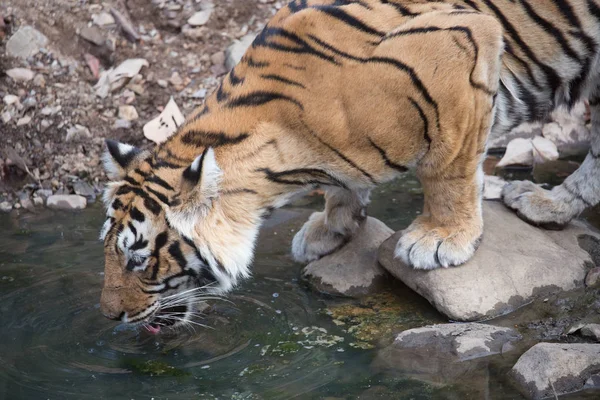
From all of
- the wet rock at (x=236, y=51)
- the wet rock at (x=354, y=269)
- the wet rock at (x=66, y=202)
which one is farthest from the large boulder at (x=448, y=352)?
the wet rock at (x=236, y=51)

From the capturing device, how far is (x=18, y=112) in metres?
7.12

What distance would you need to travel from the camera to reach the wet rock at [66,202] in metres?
6.48

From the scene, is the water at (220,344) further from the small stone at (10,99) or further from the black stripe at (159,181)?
the small stone at (10,99)

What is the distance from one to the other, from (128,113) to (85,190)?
0.92 metres

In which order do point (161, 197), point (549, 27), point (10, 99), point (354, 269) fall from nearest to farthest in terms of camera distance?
point (161, 197) < point (549, 27) < point (354, 269) < point (10, 99)

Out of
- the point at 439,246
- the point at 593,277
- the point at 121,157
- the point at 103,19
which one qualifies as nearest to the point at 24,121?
the point at 103,19

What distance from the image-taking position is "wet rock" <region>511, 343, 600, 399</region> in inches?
146

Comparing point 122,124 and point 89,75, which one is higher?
point 89,75

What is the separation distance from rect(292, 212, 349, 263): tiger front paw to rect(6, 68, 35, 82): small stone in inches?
133

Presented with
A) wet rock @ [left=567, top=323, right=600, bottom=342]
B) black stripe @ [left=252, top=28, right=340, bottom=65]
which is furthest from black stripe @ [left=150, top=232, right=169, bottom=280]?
wet rock @ [left=567, top=323, right=600, bottom=342]

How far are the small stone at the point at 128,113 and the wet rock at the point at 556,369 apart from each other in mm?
4403

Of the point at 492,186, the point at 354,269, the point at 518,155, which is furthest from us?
the point at 518,155

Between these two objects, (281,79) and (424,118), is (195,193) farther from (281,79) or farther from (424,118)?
(424,118)

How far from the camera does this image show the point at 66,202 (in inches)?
255
